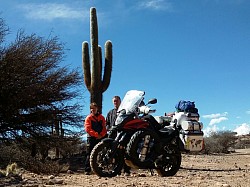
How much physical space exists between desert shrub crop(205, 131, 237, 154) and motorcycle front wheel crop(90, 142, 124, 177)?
696 inches

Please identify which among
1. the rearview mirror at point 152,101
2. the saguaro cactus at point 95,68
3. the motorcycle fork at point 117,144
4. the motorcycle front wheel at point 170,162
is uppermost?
the saguaro cactus at point 95,68

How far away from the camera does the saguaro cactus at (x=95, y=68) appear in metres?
16.6

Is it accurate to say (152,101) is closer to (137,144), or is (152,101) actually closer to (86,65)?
(137,144)

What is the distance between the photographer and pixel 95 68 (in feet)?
54.4

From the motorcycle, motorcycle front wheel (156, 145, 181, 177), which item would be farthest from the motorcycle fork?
motorcycle front wheel (156, 145, 181, 177)

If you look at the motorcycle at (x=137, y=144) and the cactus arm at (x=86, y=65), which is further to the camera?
the cactus arm at (x=86, y=65)

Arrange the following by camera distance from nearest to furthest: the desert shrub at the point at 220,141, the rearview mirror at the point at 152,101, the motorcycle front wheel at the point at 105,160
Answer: the motorcycle front wheel at the point at 105,160 < the rearview mirror at the point at 152,101 < the desert shrub at the point at 220,141

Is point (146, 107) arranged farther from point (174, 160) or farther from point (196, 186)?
point (196, 186)

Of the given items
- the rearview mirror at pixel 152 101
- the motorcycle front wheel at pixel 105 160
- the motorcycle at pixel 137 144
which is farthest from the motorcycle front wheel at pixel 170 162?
the rearview mirror at pixel 152 101

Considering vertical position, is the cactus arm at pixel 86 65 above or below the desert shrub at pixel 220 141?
above

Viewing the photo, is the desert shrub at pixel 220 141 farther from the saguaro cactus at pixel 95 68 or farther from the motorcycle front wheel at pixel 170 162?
the motorcycle front wheel at pixel 170 162

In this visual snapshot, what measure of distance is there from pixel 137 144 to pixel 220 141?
22.4 m

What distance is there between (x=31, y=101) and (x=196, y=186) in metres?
10.5

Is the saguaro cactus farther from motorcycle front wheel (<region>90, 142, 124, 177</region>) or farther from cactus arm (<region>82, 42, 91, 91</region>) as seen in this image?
motorcycle front wheel (<region>90, 142, 124, 177</region>)
